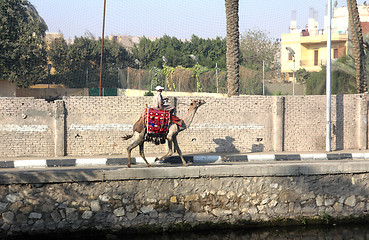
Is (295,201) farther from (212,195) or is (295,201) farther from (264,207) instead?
(212,195)

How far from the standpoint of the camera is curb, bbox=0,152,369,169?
44.3 feet

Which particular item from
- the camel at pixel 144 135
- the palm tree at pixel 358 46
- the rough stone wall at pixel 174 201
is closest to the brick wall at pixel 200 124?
the palm tree at pixel 358 46

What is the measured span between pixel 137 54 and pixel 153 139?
4441 centimetres

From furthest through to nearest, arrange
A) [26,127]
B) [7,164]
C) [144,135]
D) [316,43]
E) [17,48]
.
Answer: [316,43], [17,48], [26,127], [7,164], [144,135]

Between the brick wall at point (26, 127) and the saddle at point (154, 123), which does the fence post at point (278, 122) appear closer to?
the saddle at point (154, 123)

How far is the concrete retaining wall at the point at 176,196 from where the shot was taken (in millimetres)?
9336

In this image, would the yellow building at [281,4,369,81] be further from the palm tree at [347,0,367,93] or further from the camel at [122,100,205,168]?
the camel at [122,100,205,168]

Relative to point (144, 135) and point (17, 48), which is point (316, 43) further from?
point (144, 135)

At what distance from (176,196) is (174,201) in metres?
0.11

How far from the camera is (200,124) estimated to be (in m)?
17.0

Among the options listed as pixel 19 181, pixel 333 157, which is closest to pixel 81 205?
pixel 19 181

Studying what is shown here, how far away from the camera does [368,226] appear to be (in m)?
10.6

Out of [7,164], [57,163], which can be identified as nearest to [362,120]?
[57,163]

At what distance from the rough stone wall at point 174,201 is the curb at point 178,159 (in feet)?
13.8
